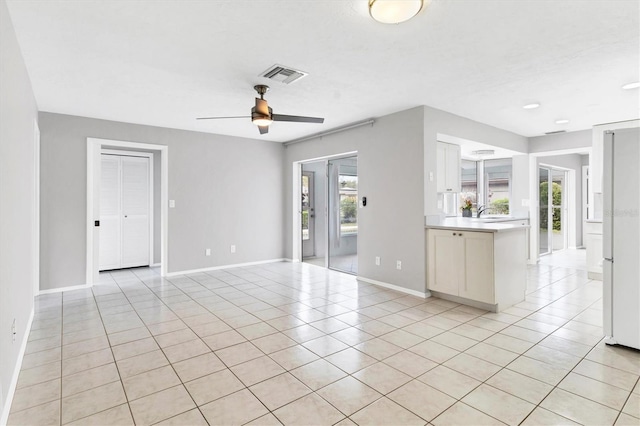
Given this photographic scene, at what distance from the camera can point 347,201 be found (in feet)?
20.1

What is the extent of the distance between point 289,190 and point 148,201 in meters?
2.70

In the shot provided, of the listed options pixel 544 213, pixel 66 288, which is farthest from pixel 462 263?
pixel 66 288

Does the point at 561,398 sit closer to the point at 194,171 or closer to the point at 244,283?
the point at 244,283

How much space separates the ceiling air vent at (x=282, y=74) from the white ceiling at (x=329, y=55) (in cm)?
9

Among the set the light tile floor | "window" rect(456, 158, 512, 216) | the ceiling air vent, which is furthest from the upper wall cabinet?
"window" rect(456, 158, 512, 216)

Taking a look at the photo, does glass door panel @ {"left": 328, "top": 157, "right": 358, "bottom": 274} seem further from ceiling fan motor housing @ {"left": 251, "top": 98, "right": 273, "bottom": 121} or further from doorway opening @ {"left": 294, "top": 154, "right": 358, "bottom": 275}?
ceiling fan motor housing @ {"left": 251, "top": 98, "right": 273, "bottom": 121}

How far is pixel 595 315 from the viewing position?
3.54 meters

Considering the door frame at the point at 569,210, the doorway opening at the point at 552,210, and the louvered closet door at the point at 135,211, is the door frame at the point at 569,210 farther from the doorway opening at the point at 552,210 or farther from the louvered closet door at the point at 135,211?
the louvered closet door at the point at 135,211

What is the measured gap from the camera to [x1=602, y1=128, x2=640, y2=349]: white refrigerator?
2682mm

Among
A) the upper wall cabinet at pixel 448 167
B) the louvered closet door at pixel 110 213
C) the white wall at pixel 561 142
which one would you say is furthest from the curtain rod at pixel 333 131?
the white wall at pixel 561 142

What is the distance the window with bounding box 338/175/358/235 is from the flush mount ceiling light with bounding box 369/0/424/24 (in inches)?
158

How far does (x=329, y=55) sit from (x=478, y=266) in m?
2.74

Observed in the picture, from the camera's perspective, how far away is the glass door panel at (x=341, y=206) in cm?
602

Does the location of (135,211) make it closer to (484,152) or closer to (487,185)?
(484,152)
